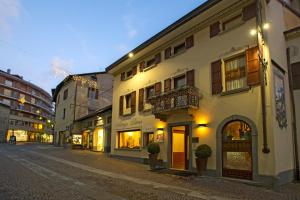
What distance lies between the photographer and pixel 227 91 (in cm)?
1197

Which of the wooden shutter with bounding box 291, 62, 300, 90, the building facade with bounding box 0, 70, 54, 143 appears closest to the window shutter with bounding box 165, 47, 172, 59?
the wooden shutter with bounding box 291, 62, 300, 90

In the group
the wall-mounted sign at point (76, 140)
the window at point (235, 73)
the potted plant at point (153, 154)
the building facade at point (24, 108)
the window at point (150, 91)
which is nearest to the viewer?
the window at point (235, 73)

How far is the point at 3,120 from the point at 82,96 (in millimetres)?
36028

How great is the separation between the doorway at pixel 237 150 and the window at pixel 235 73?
176 centimetres

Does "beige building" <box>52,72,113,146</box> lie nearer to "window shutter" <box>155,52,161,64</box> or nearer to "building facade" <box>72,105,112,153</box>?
"building facade" <box>72,105,112,153</box>

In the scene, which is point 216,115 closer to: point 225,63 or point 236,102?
point 236,102

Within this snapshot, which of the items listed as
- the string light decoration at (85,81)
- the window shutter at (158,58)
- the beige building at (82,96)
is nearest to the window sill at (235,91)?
the window shutter at (158,58)

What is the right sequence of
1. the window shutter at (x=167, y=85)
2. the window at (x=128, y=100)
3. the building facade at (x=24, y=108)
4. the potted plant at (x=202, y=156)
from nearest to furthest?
the potted plant at (x=202, y=156)
the window shutter at (x=167, y=85)
the window at (x=128, y=100)
the building facade at (x=24, y=108)

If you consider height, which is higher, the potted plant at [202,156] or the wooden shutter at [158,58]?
the wooden shutter at [158,58]

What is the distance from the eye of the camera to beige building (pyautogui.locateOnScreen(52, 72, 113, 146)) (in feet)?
115

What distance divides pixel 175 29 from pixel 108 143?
15.3 metres

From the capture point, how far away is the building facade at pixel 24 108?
2598 inches

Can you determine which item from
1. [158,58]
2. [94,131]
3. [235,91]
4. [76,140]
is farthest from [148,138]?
[76,140]

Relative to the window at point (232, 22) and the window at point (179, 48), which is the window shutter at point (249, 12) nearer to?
the window at point (232, 22)
